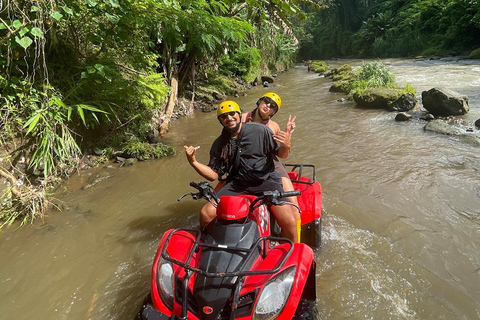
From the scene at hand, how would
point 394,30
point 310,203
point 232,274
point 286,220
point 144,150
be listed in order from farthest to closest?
point 394,30, point 144,150, point 310,203, point 286,220, point 232,274

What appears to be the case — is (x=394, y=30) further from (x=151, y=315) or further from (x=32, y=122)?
(x=151, y=315)

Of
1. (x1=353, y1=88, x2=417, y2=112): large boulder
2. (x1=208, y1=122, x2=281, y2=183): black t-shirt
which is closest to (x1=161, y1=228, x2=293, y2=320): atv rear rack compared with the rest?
(x1=208, y1=122, x2=281, y2=183): black t-shirt

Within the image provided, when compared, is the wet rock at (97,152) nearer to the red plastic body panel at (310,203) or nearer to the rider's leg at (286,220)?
the red plastic body panel at (310,203)

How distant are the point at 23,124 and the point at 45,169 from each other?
76 cm

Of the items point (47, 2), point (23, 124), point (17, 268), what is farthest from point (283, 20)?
point (17, 268)

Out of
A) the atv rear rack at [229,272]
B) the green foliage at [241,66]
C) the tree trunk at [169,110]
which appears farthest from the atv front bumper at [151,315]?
the green foliage at [241,66]

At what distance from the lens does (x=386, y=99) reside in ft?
32.1

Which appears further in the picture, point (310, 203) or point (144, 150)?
point (144, 150)

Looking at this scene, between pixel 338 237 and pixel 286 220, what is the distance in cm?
118

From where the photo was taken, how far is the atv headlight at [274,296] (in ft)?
5.87

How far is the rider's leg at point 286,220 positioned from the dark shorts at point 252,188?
0.29m

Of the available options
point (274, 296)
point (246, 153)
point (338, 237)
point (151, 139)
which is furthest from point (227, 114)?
point (151, 139)

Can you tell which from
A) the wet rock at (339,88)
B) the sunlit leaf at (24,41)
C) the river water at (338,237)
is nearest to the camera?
the river water at (338,237)

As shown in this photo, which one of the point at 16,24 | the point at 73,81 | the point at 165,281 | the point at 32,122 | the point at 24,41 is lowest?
the point at 165,281
